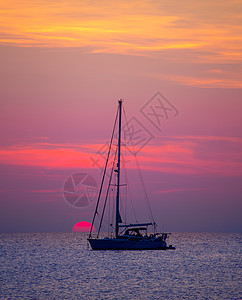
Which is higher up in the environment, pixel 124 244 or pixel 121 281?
pixel 124 244

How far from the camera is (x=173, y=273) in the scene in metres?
79.8

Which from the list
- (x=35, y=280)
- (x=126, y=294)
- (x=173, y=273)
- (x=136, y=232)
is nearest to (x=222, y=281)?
(x=173, y=273)

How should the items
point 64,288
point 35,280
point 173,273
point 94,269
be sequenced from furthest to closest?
point 94,269
point 173,273
point 35,280
point 64,288

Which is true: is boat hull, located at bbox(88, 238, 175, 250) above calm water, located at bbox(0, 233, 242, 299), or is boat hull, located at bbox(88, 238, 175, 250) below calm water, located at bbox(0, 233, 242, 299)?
above

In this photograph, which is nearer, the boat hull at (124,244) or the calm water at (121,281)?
the calm water at (121,281)

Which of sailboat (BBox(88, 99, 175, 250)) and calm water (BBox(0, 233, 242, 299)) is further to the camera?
sailboat (BBox(88, 99, 175, 250))

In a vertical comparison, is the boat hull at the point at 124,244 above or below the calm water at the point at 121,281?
above

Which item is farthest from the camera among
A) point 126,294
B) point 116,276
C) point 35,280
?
point 116,276

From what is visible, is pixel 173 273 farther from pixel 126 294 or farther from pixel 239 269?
pixel 126 294

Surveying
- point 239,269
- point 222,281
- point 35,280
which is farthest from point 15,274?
point 239,269

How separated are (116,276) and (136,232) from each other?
97.8 ft

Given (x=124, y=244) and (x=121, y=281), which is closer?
(x=121, y=281)

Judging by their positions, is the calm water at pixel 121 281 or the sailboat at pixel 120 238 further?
the sailboat at pixel 120 238

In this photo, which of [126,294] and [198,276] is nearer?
[126,294]
